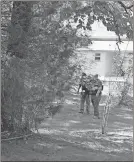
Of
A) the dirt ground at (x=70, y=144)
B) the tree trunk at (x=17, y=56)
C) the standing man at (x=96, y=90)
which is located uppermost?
the tree trunk at (x=17, y=56)

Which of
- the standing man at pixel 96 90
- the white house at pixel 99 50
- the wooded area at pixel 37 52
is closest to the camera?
the wooded area at pixel 37 52

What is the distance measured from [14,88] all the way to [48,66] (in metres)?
0.68

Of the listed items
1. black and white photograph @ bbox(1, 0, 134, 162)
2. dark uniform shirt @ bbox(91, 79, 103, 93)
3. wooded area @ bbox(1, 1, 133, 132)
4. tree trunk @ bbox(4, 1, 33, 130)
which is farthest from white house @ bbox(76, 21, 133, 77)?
tree trunk @ bbox(4, 1, 33, 130)

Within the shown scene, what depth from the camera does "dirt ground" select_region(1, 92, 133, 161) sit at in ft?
19.8

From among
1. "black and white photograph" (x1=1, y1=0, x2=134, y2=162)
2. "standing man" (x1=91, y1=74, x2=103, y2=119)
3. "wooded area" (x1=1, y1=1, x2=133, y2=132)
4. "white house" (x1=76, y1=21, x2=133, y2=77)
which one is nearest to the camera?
"black and white photograph" (x1=1, y1=0, x2=134, y2=162)

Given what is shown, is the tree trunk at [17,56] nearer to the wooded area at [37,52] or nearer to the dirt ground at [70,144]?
the wooded area at [37,52]

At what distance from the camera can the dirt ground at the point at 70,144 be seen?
604cm

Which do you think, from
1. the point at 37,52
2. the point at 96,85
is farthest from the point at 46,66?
the point at 96,85

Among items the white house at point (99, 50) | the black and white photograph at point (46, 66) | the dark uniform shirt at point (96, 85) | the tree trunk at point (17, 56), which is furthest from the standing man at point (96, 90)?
the tree trunk at point (17, 56)

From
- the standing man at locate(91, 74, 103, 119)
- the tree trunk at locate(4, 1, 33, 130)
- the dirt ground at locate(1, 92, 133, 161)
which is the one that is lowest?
the dirt ground at locate(1, 92, 133, 161)

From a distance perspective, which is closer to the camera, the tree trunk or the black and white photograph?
the black and white photograph

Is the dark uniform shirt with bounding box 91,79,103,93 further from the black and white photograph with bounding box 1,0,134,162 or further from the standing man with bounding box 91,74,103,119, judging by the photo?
the black and white photograph with bounding box 1,0,134,162

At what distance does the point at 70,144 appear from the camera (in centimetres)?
716

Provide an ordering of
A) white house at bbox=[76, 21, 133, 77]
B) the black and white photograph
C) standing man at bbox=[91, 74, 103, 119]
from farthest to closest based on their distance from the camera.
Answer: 1. standing man at bbox=[91, 74, 103, 119]
2. white house at bbox=[76, 21, 133, 77]
3. the black and white photograph
